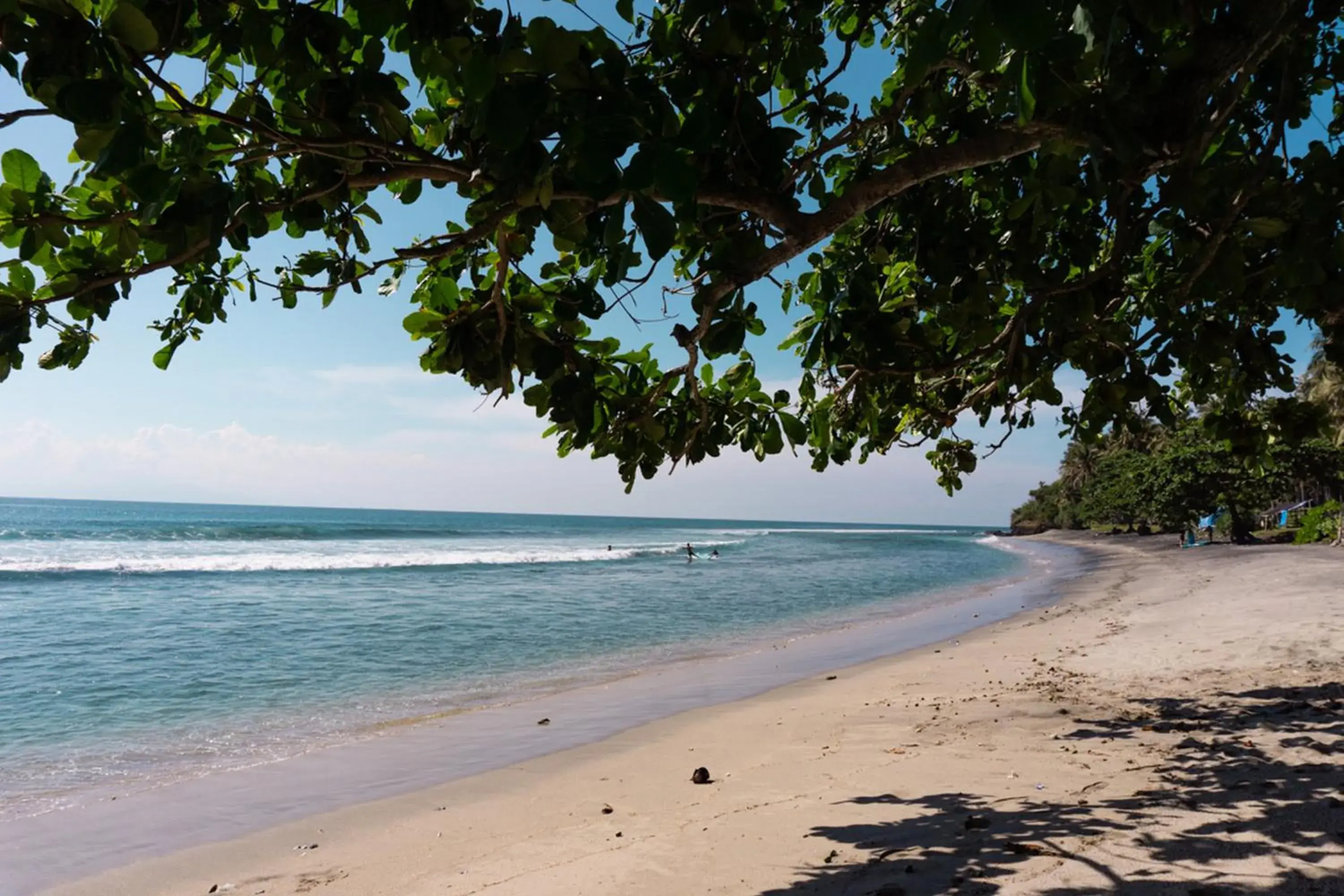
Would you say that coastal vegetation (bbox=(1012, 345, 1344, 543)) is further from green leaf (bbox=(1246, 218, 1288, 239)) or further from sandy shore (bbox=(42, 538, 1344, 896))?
green leaf (bbox=(1246, 218, 1288, 239))

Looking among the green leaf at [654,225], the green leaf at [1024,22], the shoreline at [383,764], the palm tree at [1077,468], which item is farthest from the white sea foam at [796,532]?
the green leaf at [1024,22]

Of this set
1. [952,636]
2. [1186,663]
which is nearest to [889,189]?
[1186,663]

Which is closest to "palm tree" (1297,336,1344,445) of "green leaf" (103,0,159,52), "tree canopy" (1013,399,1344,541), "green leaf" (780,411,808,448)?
"tree canopy" (1013,399,1344,541)

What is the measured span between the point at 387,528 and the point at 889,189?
215 ft

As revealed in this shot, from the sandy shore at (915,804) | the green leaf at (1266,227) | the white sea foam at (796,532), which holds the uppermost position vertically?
the green leaf at (1266,227)

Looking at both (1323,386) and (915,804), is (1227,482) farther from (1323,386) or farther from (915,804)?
(915,804)

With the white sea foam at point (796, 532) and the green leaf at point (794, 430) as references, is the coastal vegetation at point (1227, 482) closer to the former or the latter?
the green leaf at point (794, 430)

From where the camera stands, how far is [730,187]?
101 inches

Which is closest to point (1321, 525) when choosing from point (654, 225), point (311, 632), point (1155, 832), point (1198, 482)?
point (1198, 482)

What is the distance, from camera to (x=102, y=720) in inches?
320

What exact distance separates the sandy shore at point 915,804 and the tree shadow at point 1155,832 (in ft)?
0.05

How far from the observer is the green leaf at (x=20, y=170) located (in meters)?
1.99

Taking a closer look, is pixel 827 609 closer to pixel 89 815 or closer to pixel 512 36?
pixel 89 815

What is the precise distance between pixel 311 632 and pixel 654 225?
14220 mm
